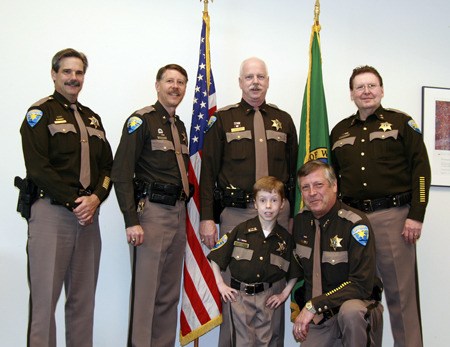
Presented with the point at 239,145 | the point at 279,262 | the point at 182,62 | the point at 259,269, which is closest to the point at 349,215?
the point at 279,262

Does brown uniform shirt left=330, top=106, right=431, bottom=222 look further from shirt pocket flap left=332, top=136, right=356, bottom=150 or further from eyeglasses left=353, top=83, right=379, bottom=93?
eyeglasses left=353, top=83, right=379, bottom=93

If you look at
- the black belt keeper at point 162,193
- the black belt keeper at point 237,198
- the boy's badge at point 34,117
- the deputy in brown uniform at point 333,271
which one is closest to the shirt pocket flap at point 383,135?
the deputy in brown uniform at point 333,271

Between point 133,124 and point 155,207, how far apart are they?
0.58 meters

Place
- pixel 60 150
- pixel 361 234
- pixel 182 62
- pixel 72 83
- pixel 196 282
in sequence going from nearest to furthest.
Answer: pixel 361 234, pixel 60 150, pixel 72 83, pixel 196 282, pixel 182 62

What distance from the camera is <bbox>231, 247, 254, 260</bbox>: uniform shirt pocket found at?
3013 millimetres

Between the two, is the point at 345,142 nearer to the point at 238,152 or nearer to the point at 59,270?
the point at 238,152

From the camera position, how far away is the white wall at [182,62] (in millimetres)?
4039

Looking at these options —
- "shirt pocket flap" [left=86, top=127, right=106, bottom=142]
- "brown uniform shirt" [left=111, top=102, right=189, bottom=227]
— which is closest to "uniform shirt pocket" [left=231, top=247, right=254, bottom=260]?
"brown uniform shirt" [left=111, top=102, right=189, bottom=227]

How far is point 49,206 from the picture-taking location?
118 inches

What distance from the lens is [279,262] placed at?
3027 mm

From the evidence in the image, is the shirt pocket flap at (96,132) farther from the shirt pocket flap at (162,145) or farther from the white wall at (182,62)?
the white wall at (182,62)

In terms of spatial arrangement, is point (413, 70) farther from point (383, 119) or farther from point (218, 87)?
point (218, 87)

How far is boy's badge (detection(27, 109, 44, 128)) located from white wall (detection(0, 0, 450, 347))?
112 cm

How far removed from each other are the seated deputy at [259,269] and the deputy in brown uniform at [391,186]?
678 mm
